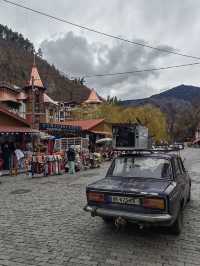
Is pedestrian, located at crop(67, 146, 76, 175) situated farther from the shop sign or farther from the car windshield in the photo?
the car windshield

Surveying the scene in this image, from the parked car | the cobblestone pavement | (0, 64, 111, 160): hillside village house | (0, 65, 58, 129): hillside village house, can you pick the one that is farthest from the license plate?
(0, 65, 58, 129): hillside village house

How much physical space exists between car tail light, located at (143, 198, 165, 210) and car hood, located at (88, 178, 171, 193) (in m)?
0.20

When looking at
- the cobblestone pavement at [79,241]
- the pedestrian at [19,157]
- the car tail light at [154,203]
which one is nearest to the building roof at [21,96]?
the pedestrian at [19,157]

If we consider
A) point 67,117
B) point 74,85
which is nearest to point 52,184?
point 67,117

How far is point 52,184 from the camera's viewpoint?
535 inches

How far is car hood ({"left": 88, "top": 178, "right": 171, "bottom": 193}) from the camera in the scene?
19.0 ft

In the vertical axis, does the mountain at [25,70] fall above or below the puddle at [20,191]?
above

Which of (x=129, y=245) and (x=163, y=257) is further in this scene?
(x=129, y=245)

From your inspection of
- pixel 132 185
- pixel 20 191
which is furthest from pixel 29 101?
pixel 132 185

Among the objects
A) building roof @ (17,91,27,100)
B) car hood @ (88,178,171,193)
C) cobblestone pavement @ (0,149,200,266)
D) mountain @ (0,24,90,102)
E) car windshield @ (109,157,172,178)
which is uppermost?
mountain @ (0,24,90,102)

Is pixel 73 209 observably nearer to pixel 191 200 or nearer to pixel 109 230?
pixel 109 230

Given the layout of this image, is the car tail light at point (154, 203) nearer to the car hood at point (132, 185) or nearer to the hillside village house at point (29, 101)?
the car hood at point (132, 185)

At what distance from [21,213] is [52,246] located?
9.22ft

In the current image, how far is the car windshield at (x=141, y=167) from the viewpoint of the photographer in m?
6.77
